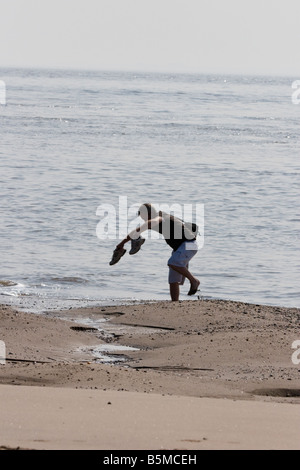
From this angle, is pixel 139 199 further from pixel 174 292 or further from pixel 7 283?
pixel 174 292

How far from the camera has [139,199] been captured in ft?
76.8

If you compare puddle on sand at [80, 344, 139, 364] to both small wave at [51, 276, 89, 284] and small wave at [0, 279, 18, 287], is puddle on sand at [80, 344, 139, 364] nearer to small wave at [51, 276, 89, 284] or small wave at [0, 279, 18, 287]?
small wave at [0, 279, 18, 287]

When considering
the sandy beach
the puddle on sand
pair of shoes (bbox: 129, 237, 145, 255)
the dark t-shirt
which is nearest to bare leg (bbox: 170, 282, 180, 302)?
the dark t-shirt

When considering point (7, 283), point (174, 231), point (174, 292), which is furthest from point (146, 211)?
point (7, 283)

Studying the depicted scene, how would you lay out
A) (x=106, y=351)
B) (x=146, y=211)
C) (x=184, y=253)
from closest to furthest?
1. (x=106, y=351)
2. (x=146, y=211)
3. (x=184, y=253)

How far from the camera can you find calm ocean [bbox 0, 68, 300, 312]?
14.5m

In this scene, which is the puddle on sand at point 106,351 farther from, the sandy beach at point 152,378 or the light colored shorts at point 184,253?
the light colored shorts at point 184,253

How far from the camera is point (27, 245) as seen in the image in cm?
1712

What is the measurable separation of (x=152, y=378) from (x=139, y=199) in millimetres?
15850

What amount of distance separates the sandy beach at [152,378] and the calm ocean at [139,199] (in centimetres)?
219

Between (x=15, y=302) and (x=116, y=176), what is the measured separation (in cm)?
1544

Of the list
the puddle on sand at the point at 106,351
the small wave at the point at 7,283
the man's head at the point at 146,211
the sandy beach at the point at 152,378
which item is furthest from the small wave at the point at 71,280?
the puddle on sand at the point at 106,351

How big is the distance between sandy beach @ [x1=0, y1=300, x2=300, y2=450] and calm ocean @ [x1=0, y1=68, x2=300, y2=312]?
2.19 metres
